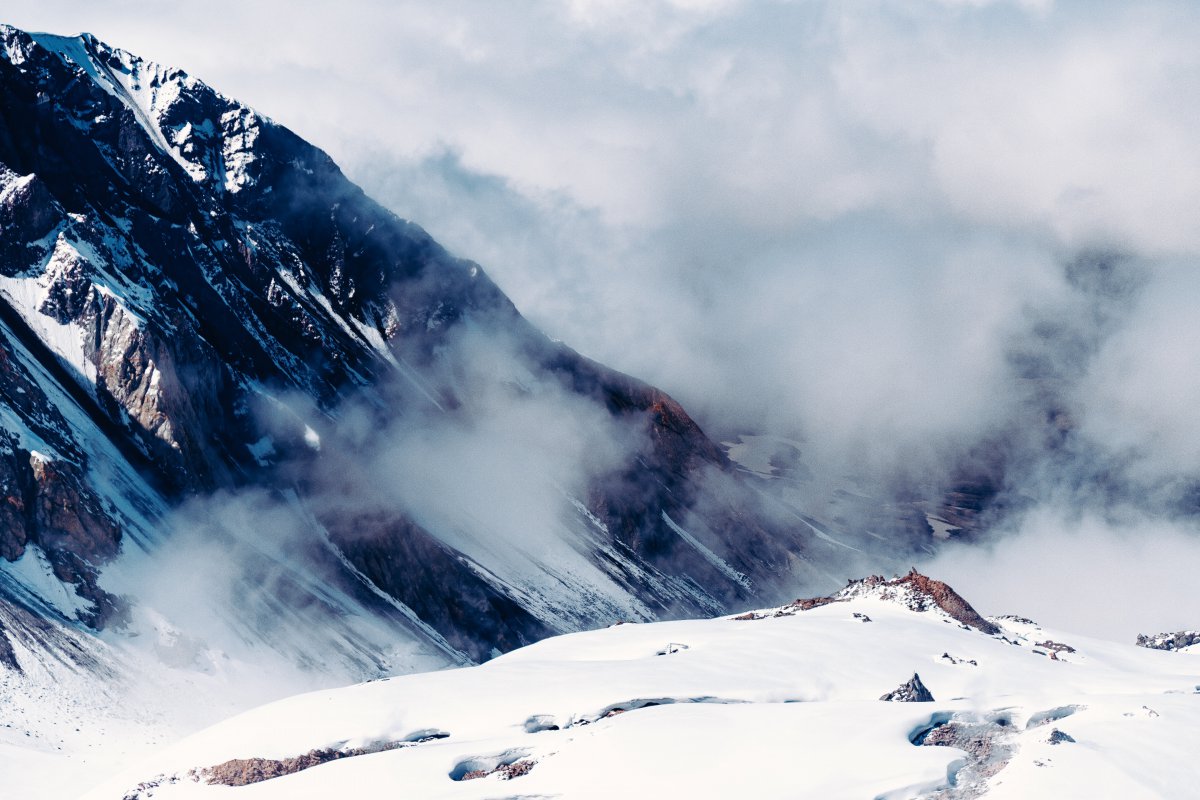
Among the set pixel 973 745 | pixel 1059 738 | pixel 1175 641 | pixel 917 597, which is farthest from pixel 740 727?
pixel 1175 641

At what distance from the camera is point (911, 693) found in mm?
42156

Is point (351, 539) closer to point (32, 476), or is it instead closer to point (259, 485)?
point (259, 485)

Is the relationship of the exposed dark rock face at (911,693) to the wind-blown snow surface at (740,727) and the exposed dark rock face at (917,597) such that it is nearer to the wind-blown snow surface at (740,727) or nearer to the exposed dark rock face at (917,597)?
the wind-blown snow surface at (740,727)

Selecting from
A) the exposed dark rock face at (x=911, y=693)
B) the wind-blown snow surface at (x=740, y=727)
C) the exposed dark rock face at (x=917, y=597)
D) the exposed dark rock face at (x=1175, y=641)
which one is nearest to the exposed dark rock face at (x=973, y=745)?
the wind-blown snow surface at (x=740, y=727)

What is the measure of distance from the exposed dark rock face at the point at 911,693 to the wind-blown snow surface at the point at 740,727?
2.07 feet

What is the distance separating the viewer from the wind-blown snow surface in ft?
109

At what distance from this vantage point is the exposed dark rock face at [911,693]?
41969 millimetres

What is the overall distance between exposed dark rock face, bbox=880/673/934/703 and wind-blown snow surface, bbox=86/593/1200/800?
24.8 inches

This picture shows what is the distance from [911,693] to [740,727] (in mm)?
8463

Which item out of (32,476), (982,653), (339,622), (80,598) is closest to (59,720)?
(80,598)

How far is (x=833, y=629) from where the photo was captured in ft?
163

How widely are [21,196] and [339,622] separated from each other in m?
69.2

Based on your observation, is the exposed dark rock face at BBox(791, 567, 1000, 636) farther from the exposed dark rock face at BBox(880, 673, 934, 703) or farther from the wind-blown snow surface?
the exposed dark rock face at BBox(880, 673, 934, 703)

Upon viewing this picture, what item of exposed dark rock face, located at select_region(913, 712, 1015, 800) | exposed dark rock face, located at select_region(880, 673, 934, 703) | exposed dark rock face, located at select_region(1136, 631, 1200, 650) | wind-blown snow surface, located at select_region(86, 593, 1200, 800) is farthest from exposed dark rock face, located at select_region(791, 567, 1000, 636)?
exposed dark rock face, located at select_region(913, 712, 1015, 800)
